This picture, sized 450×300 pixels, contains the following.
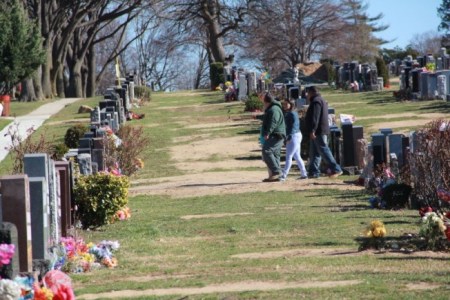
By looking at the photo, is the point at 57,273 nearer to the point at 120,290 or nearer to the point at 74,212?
the point at 120,290

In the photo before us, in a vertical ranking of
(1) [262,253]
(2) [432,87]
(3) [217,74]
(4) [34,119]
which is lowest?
(1) [262,253]

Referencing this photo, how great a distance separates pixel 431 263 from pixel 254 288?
202 centimetres

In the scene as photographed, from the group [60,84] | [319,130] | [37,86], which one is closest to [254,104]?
[37,86]

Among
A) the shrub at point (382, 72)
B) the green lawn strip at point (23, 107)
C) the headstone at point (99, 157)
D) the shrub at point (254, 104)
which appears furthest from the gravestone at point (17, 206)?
the shrub at point (382, 72)

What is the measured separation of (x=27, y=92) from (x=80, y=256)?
46280 millimetres

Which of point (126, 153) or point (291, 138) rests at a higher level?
point (291, 138)

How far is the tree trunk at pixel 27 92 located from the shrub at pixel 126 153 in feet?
95.5

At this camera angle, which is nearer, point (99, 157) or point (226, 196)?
point (226, 196)

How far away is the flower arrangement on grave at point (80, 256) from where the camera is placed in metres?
12.3

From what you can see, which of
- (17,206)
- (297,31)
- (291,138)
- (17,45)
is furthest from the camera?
(297,31)

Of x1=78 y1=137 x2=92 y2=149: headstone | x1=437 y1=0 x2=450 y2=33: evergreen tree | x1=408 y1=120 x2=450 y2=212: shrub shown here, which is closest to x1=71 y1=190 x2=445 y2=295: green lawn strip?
x1=408 y1=120 x2=450 y2=212: shrub

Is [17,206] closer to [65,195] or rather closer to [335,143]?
[65,195]

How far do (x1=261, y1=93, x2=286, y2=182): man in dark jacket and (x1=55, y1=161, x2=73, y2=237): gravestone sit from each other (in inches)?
306

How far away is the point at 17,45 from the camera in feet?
161
